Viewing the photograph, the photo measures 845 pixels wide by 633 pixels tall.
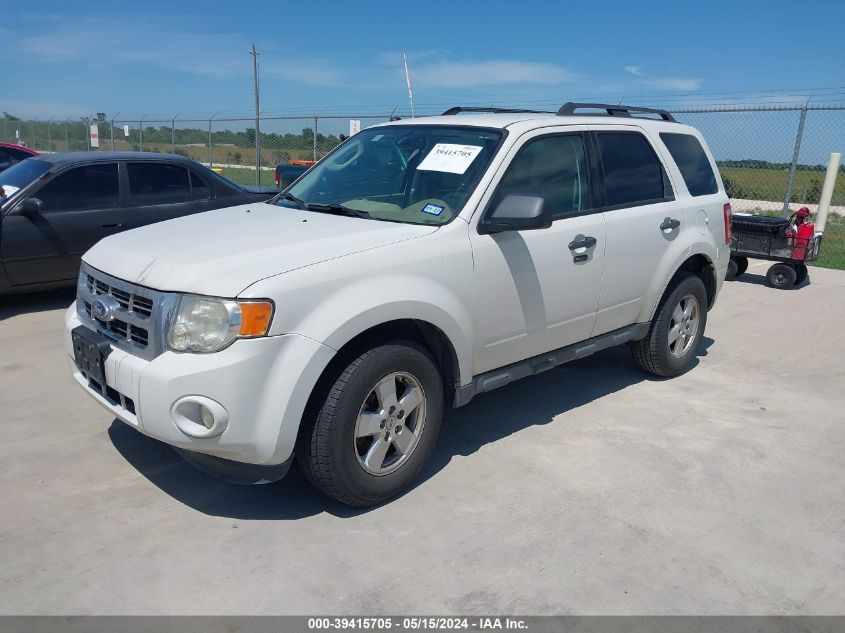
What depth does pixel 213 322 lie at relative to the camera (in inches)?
120

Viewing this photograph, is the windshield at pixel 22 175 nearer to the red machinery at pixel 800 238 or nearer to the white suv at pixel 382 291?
the white suv at pixel 382 291

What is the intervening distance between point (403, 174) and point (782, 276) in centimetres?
685

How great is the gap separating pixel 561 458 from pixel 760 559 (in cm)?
122

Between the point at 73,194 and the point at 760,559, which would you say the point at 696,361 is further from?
the point at 73,194

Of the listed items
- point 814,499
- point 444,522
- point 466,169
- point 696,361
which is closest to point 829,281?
point 696,361

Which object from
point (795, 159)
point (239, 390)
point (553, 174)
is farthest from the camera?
point (795, 159)

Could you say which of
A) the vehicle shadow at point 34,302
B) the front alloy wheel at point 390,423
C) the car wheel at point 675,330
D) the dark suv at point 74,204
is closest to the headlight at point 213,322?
the front alloy wheel at point 390,423

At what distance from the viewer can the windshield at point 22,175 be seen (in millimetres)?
7074

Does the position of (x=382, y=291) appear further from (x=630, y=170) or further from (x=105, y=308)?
(x=630, y=170)

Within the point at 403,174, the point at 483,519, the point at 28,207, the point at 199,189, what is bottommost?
the point at 483,519

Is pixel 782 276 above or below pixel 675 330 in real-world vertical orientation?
below

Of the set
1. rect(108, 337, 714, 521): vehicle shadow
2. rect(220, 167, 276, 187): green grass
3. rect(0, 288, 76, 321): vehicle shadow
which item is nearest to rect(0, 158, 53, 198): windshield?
rect(0, 288, 76, 321): vehicle shadow

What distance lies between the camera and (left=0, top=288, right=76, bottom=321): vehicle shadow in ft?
23.2

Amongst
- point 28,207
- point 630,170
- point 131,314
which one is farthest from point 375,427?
point 28,207
